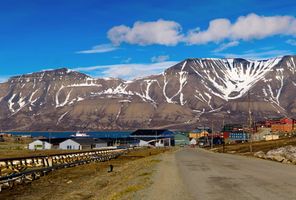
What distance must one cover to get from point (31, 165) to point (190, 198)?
144ft

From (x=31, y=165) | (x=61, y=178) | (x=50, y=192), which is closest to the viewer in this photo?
(x=50, y=192)

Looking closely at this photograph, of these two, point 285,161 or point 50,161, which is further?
point 50,161

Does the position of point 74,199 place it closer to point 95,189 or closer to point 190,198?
point 95,189

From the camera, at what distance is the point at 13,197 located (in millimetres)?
30125

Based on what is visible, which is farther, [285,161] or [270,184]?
[285,161]

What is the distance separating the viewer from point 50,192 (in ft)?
109

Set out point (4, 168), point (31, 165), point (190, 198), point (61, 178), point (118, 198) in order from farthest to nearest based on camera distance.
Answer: point (31, 165) < point (4, 168) < point (61, 178) < point (118, 198) < point (190, 198)

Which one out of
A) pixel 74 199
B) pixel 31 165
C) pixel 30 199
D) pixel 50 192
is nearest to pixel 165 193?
pixel 74 199

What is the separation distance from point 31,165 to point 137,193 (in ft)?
132

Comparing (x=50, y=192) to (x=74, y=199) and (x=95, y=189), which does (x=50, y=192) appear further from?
(x=74, y=199)

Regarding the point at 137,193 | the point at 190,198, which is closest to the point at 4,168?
the point at 137,193

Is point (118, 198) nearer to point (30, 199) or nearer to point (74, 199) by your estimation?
point (74, 199)

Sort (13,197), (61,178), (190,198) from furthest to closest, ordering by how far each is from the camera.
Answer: (61,178), (13,197), (190,198)

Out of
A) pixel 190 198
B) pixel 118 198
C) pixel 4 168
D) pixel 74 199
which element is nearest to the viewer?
pixel 190 198
